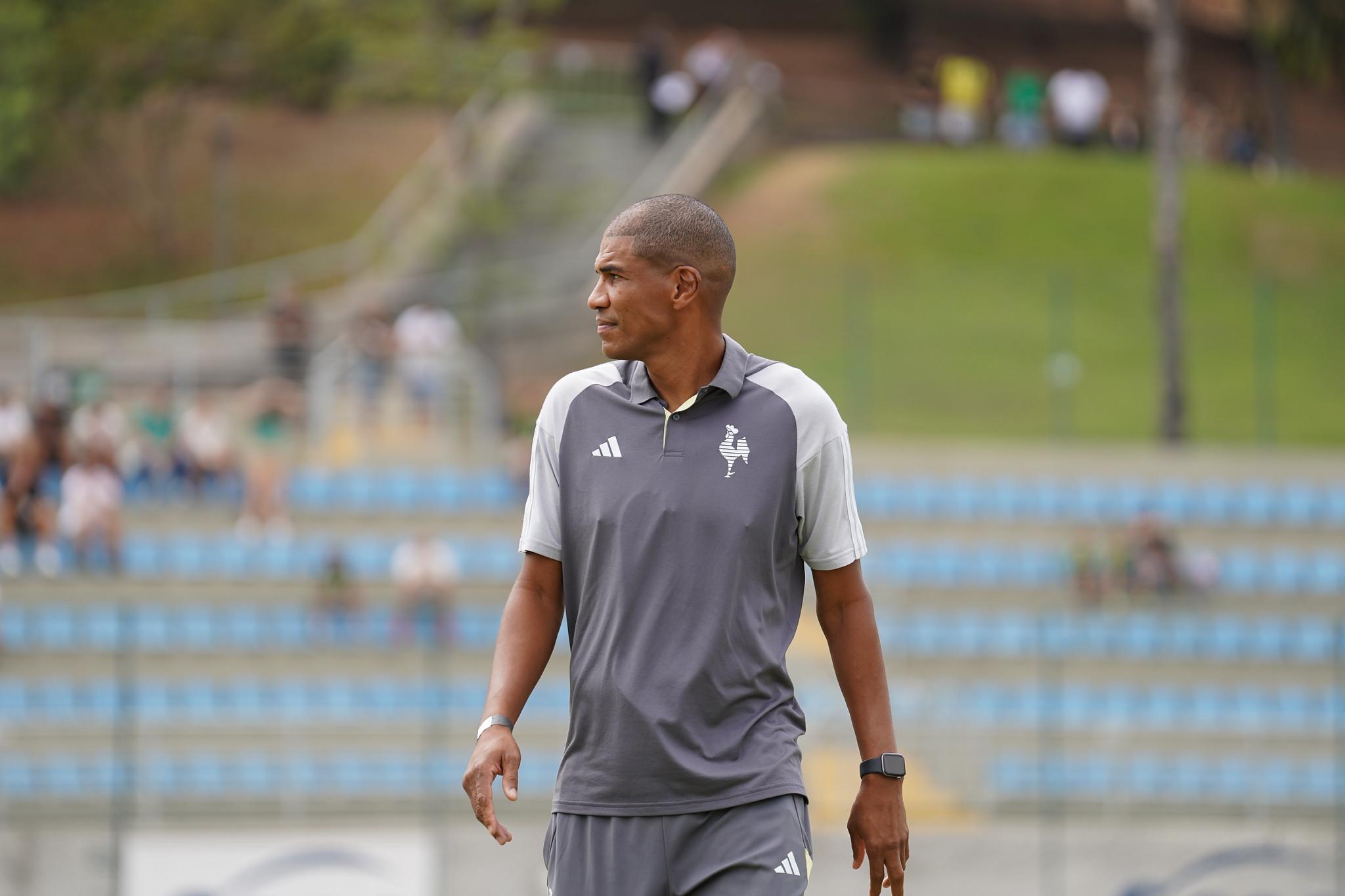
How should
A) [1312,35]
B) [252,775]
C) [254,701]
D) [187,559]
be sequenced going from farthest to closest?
1. [1312,35]
2. [187,559]
3. [254,701]
4. [252,775]

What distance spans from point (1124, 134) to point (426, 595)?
21.1 meters

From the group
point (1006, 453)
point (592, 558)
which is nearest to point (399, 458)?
point (1006, 453)

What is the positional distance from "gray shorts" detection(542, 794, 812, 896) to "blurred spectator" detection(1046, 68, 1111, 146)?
29.1m

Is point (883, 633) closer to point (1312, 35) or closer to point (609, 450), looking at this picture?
point (609, 450)

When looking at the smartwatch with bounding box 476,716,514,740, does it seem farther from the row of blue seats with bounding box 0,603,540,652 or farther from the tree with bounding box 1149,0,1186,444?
the tree with bounding box 1149,0,1186,444

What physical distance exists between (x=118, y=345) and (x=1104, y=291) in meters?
14.1

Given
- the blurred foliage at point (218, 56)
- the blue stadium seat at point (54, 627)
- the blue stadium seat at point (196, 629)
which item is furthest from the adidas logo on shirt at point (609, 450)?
the blurred foliage at point (218, 56)

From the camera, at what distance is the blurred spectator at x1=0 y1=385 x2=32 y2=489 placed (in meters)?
15.4

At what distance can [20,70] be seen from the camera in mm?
25078

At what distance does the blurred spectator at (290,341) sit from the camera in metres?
Answer: 18.7

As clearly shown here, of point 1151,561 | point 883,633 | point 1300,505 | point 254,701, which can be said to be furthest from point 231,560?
point 1300,505

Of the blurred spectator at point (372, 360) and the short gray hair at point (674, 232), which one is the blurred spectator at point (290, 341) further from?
the short gray hair at point (674, 232)

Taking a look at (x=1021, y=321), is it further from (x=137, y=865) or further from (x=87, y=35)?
(x=137, y=865)

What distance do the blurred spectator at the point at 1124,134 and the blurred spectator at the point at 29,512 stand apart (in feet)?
71.3
